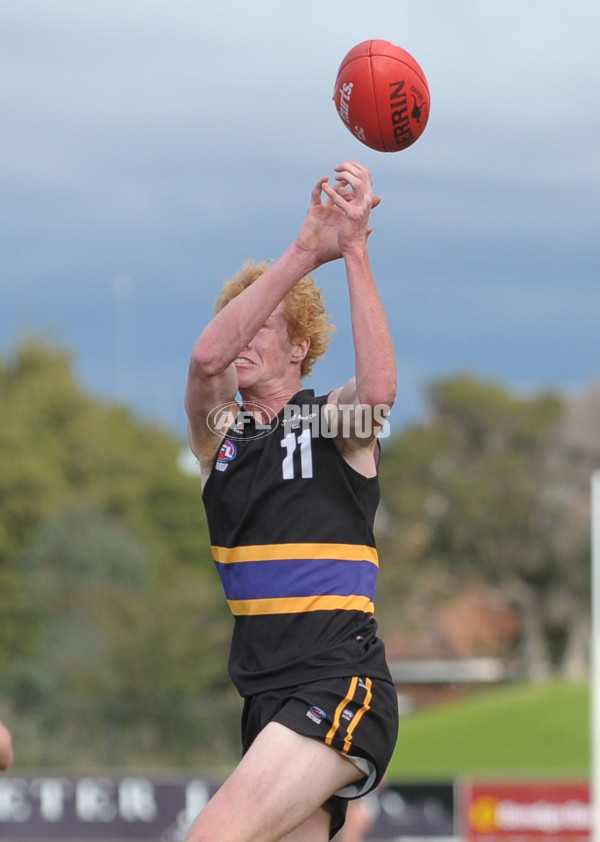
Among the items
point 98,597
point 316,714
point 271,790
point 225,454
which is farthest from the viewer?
point 98,597

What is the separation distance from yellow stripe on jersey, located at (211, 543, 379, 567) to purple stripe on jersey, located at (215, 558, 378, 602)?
14mm

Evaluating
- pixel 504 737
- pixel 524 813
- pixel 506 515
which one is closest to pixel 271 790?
pixel 524 813

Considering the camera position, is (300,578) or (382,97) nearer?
(300,578)

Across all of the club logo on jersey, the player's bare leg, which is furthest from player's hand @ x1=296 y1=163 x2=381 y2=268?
the player's bare leg

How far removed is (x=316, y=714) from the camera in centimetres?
447

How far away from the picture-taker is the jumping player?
4.45 meters

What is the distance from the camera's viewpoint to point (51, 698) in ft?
95.8

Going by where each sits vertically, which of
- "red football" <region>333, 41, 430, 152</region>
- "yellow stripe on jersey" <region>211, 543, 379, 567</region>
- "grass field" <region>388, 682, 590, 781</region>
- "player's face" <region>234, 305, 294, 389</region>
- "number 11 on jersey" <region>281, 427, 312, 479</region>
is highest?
"red football" <region>333, 41, 430, 152</region>

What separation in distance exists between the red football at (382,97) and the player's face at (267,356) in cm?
75

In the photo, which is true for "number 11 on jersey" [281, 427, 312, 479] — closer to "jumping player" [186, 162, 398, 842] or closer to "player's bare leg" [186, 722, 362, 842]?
"jumping player" [186, 162, 398, 842]

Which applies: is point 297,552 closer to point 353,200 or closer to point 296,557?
point 296,557

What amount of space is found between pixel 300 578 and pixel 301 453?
0.45 metres

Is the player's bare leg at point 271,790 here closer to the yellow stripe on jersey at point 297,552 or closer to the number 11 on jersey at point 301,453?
the yellow stripe on jersey at point 297,552

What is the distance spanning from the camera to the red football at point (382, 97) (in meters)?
4.92
